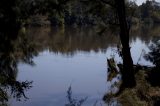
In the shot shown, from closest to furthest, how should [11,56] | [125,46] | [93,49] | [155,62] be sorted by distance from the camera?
[11,56] < [125,46] < [155,62] < [93,49]

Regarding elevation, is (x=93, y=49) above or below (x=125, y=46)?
below

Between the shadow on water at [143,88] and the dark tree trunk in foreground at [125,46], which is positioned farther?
the dark tree trunk in foreground at [125,46]

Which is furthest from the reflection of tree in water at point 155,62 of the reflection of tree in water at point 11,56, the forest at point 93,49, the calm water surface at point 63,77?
the reflection of tree in water at point 11,56

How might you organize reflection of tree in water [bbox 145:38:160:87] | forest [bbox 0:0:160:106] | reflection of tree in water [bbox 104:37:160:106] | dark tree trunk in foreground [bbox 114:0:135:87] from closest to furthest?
forest [bbox 0:0:160:106], reflection of tree in water [bbox 104:37:160:106], dark tree trunk in foreground [bbox 114:0:135:87], reflection of tree in water [bbox 145:38:160:87]

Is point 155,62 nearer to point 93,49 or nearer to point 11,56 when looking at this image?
point 11,56

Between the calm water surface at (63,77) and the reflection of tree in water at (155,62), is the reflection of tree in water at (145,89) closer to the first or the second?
the reflection of tree in water at (155,62)

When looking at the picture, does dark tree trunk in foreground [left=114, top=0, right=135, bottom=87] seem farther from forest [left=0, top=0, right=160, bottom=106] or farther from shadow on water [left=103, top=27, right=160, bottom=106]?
shadow on water [left=103, top=27, right=160, bottom=106]

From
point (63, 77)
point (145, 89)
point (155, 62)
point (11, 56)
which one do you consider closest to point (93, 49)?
point (63, 77)

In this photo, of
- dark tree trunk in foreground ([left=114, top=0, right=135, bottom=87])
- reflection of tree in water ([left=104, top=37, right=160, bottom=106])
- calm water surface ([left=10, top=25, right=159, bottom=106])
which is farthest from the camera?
calm water surface ([left=10, top=25, right=159, bottom=106])

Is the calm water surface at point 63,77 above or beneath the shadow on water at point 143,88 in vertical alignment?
beneath

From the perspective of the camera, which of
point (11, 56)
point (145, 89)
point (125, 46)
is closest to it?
point (11, 56)

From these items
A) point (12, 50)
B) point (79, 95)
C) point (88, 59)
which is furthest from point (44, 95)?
point (88, 59)

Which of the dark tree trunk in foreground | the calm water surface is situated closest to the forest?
the dark tree trunk in foreground

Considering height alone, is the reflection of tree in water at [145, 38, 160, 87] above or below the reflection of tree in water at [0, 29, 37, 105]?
below
